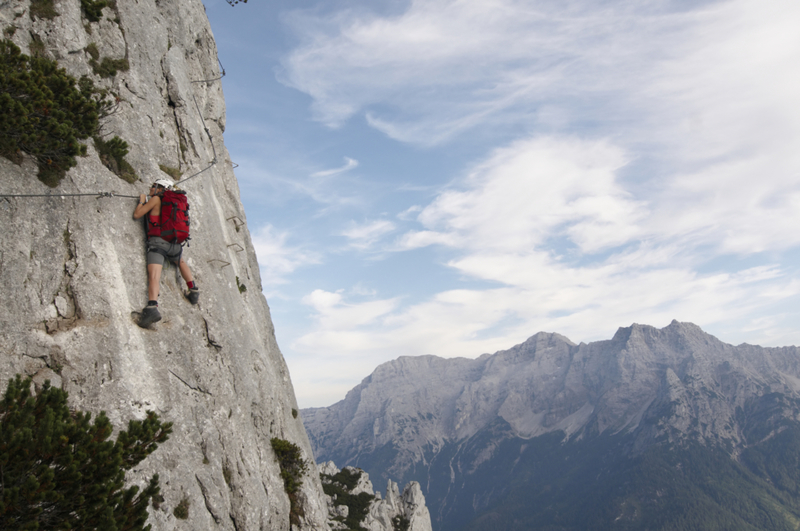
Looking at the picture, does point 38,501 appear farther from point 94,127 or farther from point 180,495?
point 94,127

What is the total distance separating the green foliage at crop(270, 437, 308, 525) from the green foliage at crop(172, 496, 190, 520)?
7234mm

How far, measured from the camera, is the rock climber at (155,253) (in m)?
15.9

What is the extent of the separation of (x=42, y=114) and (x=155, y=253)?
5155mm

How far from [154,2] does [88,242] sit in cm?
1622

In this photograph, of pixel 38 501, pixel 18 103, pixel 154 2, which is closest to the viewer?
pixel 38 501

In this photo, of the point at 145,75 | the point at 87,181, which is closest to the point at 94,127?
the point at 87,181

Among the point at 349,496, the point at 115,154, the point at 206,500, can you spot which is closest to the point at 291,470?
the point at 206,500

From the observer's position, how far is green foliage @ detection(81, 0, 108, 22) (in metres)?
19.6

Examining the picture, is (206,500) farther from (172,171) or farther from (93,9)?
(93,9)

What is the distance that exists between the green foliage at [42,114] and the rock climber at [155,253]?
8.58 feet

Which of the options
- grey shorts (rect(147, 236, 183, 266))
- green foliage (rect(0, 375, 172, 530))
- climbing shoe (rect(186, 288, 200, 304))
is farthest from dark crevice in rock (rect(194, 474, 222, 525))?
grey shorts (rect(147, 236, 183, 266))

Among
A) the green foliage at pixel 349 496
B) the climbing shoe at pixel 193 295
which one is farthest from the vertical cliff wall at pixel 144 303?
the green foliage at pixel 349 496

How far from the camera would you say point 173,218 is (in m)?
17.4

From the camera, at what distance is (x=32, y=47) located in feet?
54.2
